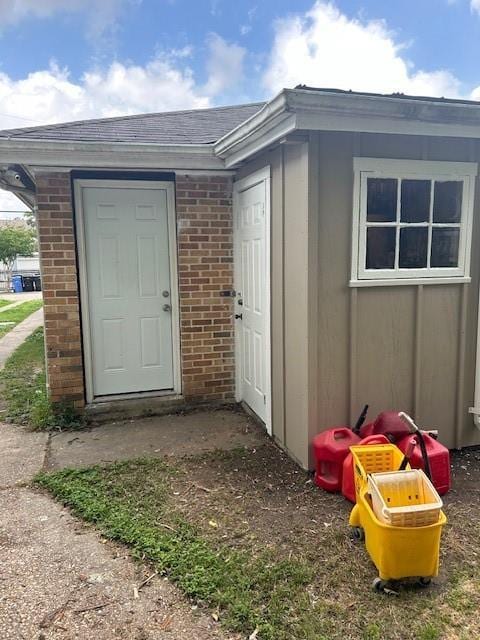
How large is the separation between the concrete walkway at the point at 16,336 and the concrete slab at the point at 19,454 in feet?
9.95

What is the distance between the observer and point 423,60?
8727mm

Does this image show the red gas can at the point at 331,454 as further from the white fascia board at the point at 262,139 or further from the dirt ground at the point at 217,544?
the white fascia board at the point at 262,139

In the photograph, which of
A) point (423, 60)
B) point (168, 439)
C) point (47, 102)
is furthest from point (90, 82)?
point (168, 439)

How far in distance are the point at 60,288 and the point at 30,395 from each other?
1639mm

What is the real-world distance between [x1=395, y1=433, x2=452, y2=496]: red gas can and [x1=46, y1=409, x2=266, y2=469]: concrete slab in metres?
1.42

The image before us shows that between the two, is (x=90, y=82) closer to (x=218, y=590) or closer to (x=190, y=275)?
(x=190, y=275)

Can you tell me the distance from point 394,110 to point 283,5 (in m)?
5.08

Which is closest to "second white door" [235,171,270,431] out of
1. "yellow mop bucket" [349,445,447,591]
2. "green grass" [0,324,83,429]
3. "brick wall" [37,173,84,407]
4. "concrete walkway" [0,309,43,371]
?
"brick wall" [37,173,84,407]

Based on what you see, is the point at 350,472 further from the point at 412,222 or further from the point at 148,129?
the point at 148,129

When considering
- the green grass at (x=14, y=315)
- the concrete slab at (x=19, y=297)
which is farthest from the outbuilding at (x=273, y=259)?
the concrete slab at (x=19, y=297)

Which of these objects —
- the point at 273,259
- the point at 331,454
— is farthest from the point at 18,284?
the point at 331,454

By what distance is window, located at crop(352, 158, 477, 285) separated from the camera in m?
3.46

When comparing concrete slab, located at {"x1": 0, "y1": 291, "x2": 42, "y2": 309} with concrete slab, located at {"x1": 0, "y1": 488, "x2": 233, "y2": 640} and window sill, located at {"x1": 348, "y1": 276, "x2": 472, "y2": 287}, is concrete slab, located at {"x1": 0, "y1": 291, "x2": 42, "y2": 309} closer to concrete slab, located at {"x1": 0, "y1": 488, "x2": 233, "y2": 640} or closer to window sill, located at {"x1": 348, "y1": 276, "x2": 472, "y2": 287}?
concrete slab, located at {"x1": 0, "y1": 488, "x2": 233, "y2": 640}

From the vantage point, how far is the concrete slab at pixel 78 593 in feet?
6.88
